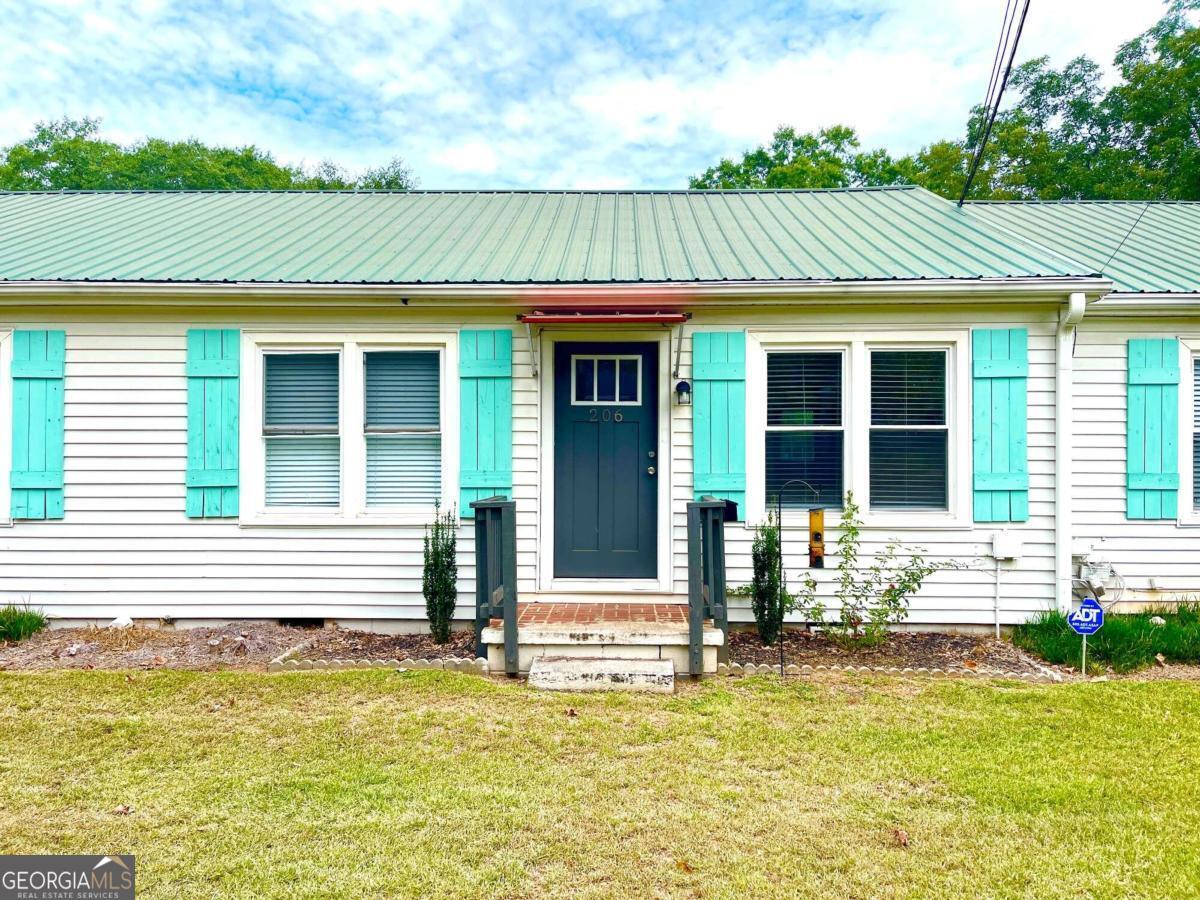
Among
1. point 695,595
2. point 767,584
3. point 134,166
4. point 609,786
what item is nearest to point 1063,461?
point 767,584

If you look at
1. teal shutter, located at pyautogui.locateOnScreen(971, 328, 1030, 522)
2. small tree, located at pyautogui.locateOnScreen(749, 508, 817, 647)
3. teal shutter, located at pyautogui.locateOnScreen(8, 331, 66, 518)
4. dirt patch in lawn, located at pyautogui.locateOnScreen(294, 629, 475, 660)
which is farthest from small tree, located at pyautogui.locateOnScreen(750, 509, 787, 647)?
teal shutter, located at pyautogui.locateOnScreen(8, 331, 66, 518)

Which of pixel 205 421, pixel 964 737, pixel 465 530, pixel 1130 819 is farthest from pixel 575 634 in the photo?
pixel 205 421

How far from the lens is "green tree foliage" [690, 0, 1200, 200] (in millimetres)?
16969

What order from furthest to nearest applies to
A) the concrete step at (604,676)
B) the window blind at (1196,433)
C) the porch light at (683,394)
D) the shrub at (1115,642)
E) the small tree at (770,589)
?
the window blind at (1196,433) → the porch light at (683,394) → the small tree at (770,589) → the shrub at (1115,642) → the concrete step at (604,676)

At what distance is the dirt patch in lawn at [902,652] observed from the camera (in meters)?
4.68

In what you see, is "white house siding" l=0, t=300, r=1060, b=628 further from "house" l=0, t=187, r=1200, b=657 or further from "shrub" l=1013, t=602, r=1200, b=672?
"shrub" l=1013, t=602, r=1200, b=672

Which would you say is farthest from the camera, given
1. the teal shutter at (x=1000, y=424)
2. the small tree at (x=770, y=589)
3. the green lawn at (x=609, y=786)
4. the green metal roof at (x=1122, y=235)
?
the green metal roof at (x=1122, y=235)

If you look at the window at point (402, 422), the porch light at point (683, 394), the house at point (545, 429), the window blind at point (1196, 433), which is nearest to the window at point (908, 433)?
the house at point (545, 429)

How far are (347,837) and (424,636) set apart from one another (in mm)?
2883

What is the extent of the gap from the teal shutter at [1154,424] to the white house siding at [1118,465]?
7cm

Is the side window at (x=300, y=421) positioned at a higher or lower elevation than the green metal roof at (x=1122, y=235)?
lower

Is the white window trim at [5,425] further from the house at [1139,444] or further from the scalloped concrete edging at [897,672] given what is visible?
the house at [1139,444]

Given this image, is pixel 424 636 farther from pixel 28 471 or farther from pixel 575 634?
pixel 28 471

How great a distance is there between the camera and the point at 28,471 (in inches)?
213
